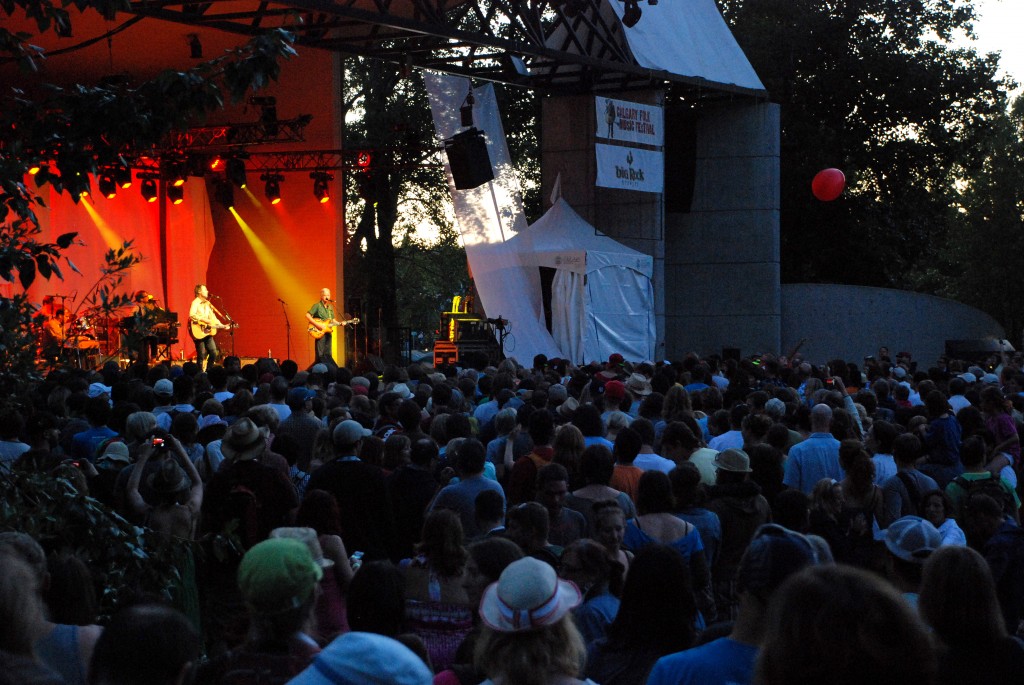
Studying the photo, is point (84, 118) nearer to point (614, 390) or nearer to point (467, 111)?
point (614, 390)

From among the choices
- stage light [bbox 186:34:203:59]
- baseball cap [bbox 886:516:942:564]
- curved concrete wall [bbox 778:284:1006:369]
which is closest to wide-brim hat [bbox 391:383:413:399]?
baseball cap [bbox 886:516:942:564]

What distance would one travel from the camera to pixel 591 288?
70.7 feet

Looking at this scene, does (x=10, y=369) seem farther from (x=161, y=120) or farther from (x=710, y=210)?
(x=710, y=210)

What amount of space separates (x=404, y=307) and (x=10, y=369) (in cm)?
3920

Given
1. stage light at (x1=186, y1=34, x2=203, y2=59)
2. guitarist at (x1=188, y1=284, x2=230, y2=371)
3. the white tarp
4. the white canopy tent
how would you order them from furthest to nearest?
the white tarp, the white canopy tent, guitarist at (x1=188, y1=284, x2=230, y2=371), stage light at (x1=186, y1=34, x2=203, y2=59)

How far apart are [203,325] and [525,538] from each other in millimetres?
16919

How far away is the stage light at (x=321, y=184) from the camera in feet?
73.1

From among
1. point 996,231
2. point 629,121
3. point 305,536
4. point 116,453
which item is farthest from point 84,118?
point 996,231

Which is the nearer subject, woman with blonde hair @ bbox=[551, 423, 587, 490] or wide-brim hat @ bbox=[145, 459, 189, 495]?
wide-brim hat @ bbox=[145, 459, 189, 495]

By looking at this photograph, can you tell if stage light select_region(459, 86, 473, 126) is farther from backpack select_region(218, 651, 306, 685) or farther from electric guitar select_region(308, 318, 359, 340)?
backpack select_region(218, 651, 306, 685)

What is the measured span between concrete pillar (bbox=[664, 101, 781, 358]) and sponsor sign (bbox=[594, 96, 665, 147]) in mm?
2694

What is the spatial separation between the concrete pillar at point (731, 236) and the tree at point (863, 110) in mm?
6287

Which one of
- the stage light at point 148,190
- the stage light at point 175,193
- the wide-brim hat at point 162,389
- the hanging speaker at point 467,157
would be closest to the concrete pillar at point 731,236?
the hanging speaker at point 467,157

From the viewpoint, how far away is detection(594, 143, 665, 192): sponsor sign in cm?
2119
